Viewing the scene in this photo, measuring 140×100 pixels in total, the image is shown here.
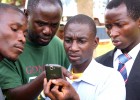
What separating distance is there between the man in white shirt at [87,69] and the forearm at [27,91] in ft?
0.90

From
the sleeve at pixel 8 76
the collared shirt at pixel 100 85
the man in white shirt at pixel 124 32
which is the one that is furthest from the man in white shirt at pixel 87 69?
the sleeve at pixel 8 76

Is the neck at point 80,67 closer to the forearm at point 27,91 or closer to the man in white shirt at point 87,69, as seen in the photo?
the man in white shirt at point 87,69

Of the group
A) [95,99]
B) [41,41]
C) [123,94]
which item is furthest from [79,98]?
[41,41]

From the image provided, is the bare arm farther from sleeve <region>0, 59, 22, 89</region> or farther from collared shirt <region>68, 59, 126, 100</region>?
collared shirt <region>68, 59, 126, 100</region>

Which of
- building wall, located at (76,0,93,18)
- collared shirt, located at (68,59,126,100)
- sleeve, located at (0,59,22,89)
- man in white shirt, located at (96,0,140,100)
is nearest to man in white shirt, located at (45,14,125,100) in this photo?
collared shirt, located at (68,59,126,100)

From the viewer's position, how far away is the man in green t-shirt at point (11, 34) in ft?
7.68

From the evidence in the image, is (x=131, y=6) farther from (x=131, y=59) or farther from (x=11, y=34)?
(x=11, y=34)

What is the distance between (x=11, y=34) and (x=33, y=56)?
633mm

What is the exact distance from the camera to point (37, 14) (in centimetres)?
288

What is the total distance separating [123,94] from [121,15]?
96 centimetres

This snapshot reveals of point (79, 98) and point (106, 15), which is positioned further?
point (106, 15)

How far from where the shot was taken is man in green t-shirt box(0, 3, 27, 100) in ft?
7.68

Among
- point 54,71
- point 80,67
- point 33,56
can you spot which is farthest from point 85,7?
point 54,71

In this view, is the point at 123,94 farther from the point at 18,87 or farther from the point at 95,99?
the point at 18,87
